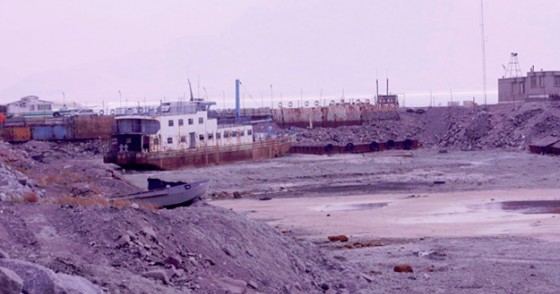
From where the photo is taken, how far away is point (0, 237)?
1614 cm

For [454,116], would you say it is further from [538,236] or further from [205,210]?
[205,210]

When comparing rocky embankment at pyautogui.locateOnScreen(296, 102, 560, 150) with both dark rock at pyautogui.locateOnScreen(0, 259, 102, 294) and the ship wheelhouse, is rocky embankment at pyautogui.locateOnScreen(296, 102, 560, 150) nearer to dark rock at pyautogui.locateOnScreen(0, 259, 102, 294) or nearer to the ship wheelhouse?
the ship wheelhouse

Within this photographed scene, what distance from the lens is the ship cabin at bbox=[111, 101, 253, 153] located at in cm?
6600

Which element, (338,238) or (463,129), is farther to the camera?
(463,129)

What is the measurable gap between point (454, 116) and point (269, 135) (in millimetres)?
20798

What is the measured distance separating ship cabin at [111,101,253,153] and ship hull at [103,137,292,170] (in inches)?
28.2

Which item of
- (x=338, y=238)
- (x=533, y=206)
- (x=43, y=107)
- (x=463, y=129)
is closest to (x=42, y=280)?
(x=338, y=238)

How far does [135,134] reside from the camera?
66188mm

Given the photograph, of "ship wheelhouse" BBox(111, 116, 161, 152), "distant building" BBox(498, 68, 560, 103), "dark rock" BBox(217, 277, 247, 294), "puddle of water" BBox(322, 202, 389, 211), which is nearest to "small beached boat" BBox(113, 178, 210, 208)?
"dark rock" BBox(217, 277, 247, 294)

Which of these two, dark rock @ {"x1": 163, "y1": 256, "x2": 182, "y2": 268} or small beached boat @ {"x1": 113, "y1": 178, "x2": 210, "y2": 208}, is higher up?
small beached boat @ {"x1": 113, "y1": 178, "x2": 210, "y2": 208}

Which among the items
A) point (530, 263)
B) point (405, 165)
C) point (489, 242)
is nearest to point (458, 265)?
point (530, 263)

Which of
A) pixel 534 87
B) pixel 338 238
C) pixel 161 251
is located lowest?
pixel 338 238

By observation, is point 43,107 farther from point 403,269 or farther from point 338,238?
point 403,269

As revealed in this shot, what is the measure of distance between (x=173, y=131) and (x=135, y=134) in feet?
9.42
